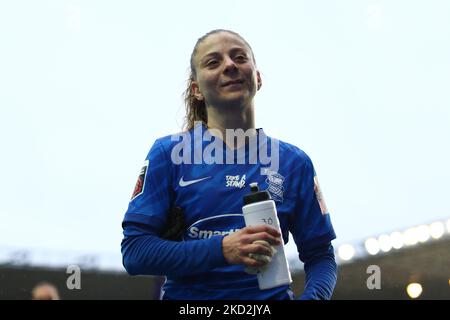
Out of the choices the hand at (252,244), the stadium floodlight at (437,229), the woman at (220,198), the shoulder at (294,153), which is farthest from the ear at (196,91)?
the stadium floodlight at (437,229)

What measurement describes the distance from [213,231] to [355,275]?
73.1 ft

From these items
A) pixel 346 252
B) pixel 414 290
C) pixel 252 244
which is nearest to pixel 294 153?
pixel 252 244

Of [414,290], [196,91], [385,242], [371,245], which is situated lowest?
[196,91]

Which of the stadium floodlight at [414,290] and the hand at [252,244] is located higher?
the stadium floodlight at [414,290]

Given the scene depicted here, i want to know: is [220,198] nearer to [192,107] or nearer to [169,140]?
[169,140]

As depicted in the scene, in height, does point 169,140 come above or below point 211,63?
below

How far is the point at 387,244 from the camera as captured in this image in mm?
24281

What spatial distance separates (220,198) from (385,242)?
22.3 m

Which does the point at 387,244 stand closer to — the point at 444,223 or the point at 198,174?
the point at 444,223

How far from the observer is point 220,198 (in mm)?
2824

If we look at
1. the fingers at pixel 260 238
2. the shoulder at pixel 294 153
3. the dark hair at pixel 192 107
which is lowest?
the fingers at pixel 260 238

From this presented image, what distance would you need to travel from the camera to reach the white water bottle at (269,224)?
2561 millimetres

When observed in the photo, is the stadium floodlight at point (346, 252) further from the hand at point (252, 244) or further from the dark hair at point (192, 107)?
the hand at point (252, 244)
